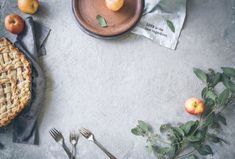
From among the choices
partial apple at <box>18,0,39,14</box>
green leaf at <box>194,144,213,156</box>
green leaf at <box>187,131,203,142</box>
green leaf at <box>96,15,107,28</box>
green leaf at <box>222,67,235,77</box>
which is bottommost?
green leaf at <box>194,144,213,156</box>

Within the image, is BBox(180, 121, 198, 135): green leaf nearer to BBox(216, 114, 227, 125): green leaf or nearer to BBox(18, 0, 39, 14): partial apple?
BBox(216, 114, 227, 125): green leaf

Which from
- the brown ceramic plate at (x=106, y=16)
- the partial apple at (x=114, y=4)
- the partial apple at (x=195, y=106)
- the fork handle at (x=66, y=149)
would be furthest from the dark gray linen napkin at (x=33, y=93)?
the partial apple at (x=195, y=106)

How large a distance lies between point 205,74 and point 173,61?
0.16 metres

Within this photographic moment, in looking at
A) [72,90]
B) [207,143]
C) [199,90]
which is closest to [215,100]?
[199,90]

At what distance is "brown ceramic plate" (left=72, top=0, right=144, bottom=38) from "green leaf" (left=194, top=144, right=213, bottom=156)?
25.1 inches

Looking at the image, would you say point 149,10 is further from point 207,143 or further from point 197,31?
point 207,143

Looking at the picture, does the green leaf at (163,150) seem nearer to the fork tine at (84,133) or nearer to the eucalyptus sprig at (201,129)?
the eucalyptus sprig at (201,129)

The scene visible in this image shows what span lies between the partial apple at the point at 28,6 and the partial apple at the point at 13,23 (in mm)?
50

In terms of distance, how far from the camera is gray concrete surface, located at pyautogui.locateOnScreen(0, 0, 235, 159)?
1618 mm

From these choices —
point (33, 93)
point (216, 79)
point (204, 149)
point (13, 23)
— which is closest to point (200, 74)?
point (216, 79)

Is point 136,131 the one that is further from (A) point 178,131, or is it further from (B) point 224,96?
(B) point 224,96

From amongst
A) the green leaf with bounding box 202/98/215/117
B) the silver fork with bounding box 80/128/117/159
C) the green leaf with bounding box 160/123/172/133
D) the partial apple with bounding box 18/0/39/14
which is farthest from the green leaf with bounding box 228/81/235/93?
the partial apple with bounding box 18/0/39/14

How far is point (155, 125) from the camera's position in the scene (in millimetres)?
1632

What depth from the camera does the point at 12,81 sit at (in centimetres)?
154
